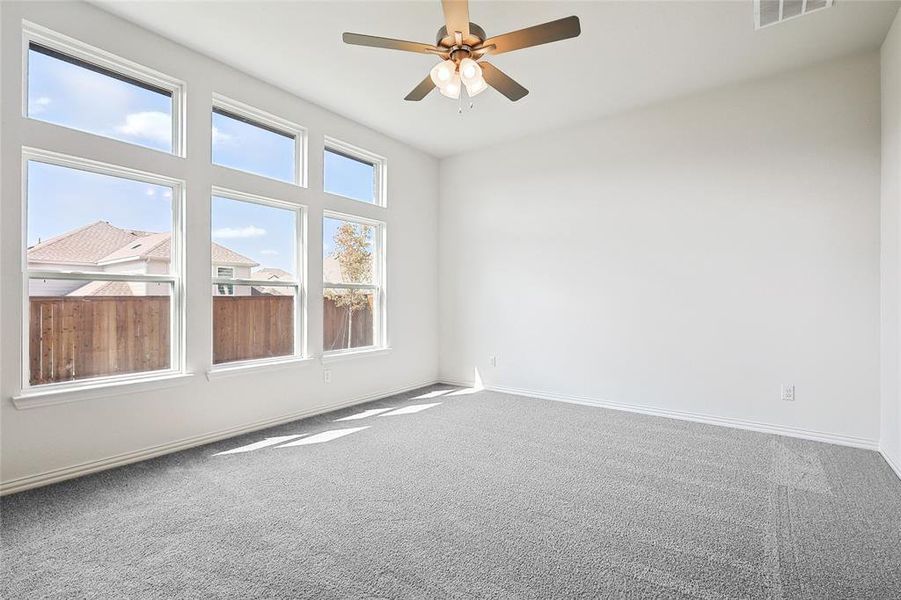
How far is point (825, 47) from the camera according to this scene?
3195mm

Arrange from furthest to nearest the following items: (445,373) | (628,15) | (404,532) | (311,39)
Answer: (445,373) → (311,39) → (628,15) → (404,532)

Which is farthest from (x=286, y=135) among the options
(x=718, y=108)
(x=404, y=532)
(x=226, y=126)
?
(x=718, y=108)

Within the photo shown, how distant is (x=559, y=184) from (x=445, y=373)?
2746mm

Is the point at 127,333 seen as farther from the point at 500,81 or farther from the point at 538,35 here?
the point at 538,35

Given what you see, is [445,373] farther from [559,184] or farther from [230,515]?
[230,515]

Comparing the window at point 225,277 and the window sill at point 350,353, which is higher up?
the window at point 225,277

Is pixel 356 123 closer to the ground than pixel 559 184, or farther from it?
farther from it

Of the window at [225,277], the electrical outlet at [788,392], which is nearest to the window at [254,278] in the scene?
the window at [225,277]

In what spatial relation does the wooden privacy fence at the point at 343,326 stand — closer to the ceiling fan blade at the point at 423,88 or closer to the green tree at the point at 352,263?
the green tree at the point at 352,263

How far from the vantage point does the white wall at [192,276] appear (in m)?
2.48

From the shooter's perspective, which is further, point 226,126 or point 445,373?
point 445,373

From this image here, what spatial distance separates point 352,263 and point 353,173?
999 millimetres

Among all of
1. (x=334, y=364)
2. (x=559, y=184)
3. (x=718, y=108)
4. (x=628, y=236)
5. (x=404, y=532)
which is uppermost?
(x=718, y=108)

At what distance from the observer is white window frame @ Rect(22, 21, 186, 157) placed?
2576 millimetres
